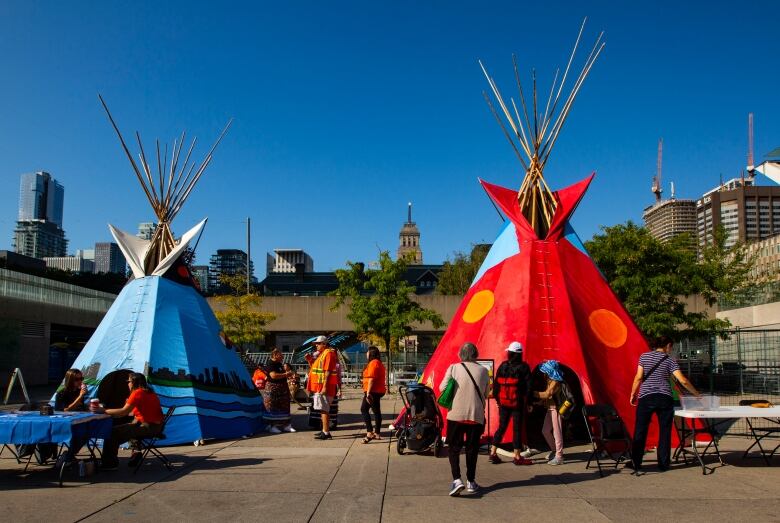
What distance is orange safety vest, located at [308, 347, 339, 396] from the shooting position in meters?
12.1

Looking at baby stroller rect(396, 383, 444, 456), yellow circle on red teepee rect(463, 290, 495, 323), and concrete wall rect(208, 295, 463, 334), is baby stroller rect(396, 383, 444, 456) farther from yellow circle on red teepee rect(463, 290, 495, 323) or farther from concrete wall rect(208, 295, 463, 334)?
concrete wall rect(208, 295, 463, 334)

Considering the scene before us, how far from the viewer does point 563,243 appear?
12.4m

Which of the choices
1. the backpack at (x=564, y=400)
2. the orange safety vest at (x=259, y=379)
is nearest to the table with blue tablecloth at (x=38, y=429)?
the backpack at (x=564, y=400)

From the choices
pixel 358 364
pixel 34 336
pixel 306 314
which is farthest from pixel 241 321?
pixel 34 336

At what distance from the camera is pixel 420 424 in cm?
1020

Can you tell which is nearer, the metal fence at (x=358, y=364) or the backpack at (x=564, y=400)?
the backpack at (x=564, y=400)

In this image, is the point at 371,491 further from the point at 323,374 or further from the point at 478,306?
the point at 478,306

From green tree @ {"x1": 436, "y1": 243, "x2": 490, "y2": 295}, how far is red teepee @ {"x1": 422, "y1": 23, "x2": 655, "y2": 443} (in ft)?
144

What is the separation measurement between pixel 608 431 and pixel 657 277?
A: 1692cm

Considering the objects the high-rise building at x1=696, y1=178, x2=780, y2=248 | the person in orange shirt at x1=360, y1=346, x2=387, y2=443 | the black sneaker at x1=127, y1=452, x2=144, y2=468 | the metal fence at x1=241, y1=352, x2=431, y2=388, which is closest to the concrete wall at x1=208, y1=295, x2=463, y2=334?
the metal fence at x1=241, y1=352, x2=431, y2=388

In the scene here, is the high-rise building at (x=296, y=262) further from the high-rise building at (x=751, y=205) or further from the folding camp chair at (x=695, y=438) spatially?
the high-rise building at (x=751, y=205)

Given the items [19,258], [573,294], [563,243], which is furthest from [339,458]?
[19,258]

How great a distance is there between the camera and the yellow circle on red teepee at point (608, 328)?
36.1 feet

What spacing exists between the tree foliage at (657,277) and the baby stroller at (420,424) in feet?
53.8
